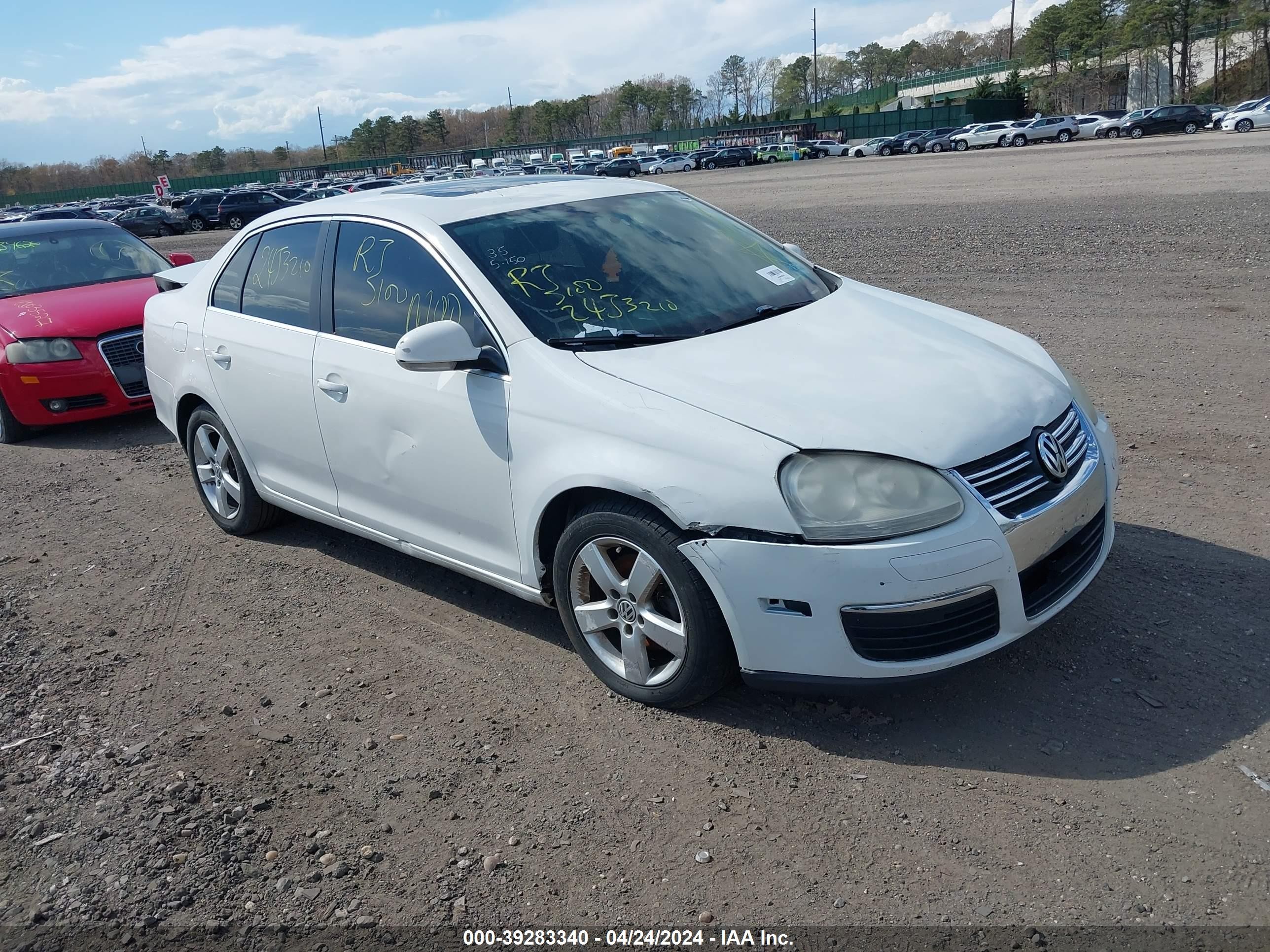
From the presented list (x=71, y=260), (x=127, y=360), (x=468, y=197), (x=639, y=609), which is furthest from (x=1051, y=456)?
(x=71, y=260)

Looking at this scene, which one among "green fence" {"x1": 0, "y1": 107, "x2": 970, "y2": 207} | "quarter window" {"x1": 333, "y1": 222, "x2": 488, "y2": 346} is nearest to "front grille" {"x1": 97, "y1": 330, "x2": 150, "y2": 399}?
"quarter window" {"x1": 333, "y1": 222, "x2": 488, "y2": 346}

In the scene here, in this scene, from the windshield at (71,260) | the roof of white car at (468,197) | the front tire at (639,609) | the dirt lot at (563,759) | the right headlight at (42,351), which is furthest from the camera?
the windshield at (71,260)

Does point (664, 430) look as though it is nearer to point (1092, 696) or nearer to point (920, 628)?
point (920, 628)

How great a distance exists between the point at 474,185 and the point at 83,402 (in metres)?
4.86

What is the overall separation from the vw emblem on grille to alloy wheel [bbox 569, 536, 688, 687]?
127 cm

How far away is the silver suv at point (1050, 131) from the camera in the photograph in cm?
5378

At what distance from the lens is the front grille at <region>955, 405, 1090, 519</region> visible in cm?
306

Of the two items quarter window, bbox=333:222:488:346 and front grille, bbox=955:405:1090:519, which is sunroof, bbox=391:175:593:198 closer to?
quarter window, bbox=333:222:488:346

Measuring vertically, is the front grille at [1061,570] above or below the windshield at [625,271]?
below

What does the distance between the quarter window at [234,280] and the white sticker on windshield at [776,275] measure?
253 cm

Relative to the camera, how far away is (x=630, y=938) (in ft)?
8.32

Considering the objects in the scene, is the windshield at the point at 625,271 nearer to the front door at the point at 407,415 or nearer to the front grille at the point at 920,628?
the front door at the point at 407,415

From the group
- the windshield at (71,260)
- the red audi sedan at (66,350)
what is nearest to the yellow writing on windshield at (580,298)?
the red audi sedan at (66,350)

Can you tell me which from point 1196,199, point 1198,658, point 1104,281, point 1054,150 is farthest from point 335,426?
point 1054,150
